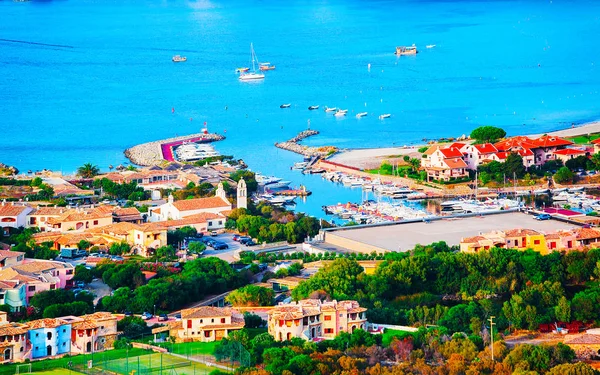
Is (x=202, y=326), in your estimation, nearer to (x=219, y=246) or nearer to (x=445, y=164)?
(x=219, y=246)

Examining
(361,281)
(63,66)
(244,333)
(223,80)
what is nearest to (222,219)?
(361,281)

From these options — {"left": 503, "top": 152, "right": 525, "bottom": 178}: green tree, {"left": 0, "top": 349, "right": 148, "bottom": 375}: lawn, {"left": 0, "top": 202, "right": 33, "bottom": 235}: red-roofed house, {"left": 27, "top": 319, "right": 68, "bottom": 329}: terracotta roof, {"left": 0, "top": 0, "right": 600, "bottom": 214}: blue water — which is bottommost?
{"left": 0, "top": 349, "right": 148, "bottom": 375}: lawn

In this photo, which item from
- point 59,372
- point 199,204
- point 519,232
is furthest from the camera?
point 199,204

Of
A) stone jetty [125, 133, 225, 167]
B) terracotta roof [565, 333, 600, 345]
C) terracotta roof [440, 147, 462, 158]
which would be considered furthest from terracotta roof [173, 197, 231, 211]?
terracotta roof [565, 333, 600, 345]

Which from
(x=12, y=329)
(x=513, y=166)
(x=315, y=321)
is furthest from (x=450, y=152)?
(x=12, y=329)

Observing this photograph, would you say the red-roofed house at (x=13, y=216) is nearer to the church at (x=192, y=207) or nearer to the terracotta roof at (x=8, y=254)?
the church at (x=192, y=207)

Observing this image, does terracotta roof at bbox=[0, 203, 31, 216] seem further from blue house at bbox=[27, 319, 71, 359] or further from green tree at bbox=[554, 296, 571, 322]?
green tree at bbox=[554, 296, 571, 322]
